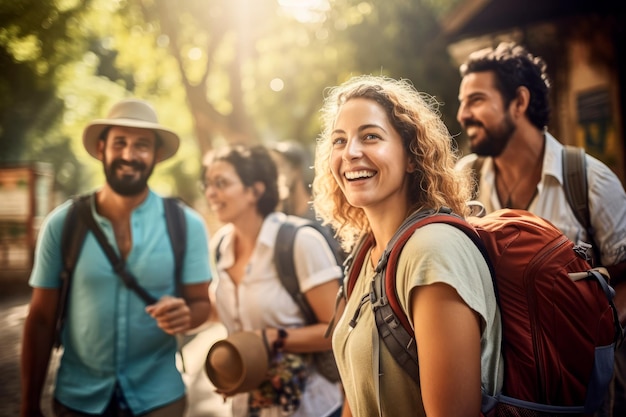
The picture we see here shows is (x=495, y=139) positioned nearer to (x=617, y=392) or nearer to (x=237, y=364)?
(x=237, y=364)

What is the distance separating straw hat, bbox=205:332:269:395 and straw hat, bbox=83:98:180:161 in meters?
1.31

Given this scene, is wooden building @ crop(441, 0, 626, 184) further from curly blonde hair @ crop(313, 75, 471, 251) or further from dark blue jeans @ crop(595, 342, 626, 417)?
curly blonde hair @ crop(313, 75, 471, 251)

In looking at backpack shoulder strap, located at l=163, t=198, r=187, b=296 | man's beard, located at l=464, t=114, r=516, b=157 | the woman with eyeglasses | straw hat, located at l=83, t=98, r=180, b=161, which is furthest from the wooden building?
backpack shoulder strap, located at l=163, t=198, r=187, b=296

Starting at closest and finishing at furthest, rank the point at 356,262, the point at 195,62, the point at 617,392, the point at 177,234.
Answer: the point at 356,262 → the point at 177,234 → the point at 617,392 → the point at 195,62

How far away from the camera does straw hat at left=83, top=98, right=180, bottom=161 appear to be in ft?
9.77

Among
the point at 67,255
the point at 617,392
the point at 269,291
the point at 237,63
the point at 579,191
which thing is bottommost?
the point at 617,392

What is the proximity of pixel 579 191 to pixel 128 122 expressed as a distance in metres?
2.41

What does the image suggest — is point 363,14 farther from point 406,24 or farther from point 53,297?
point 53,297

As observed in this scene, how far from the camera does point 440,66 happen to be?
38.4 feet

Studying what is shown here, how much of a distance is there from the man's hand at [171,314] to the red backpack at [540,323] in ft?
4.74

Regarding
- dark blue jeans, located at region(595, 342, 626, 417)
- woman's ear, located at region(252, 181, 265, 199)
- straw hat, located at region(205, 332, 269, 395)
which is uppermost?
woman's ear, located at region(252, 181, 265, 199)

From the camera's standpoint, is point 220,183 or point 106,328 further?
point 220,183

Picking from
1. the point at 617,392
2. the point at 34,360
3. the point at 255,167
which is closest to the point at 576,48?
the point at 617,392

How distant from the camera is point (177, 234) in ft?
9.84
